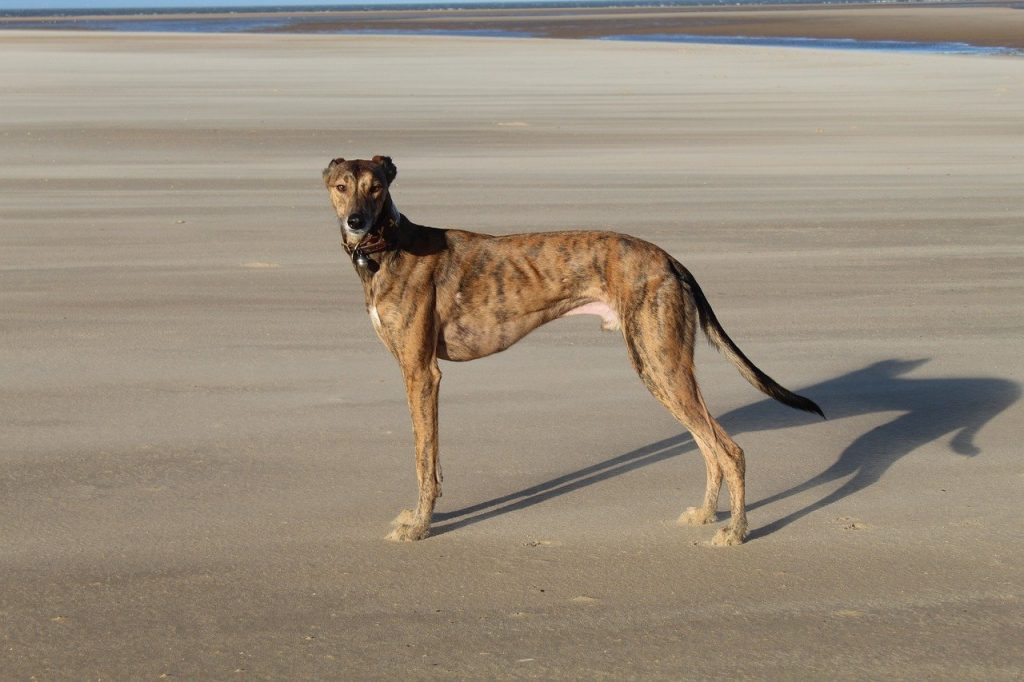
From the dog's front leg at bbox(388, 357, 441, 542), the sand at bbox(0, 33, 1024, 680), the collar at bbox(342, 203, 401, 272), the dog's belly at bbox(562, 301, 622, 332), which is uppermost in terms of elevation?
the collar at bbox(342, 203, 401, 272)

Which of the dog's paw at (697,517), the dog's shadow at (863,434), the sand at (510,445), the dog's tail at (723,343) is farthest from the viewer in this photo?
the dog's shadow at (863,434)

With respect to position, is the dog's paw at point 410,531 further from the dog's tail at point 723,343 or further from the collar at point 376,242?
the dog's tail at point 723,343

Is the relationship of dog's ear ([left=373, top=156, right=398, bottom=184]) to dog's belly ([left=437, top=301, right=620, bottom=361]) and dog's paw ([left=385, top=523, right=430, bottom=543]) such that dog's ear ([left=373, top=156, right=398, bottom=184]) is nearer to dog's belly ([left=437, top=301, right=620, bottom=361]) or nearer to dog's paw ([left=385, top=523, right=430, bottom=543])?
dog's belly ([left=437, top=301, right=620, bottom=361])

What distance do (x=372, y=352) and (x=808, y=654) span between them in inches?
180

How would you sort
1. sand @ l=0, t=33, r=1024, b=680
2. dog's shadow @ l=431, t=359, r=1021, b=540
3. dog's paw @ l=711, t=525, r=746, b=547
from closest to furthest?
sand @ l=0, t=33, r=1024, b=680
dog's paw @ l=711, t=525, r=746, b=547
dog's shadow @ l=431, t=359, r=1021, b=540

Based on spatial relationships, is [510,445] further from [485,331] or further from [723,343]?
[723,343]

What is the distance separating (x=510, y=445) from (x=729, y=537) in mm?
1593

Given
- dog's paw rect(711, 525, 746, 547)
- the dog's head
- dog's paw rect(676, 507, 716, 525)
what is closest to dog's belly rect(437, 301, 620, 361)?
the dog's head

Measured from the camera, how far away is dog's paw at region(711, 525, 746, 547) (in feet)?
18.5

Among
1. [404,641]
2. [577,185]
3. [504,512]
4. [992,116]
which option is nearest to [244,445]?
[504,512]

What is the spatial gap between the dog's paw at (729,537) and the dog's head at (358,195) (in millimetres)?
1907

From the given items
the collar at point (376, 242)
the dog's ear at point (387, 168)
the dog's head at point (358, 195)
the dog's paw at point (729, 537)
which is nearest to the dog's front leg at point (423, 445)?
the collar at point (376, 242)

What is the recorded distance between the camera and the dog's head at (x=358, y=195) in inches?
223

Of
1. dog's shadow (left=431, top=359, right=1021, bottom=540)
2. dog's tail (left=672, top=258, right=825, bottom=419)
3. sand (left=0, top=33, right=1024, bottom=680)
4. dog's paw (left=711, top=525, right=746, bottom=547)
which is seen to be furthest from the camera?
dog's shadow (left=431, top=359, right=1021, bottom=540)
